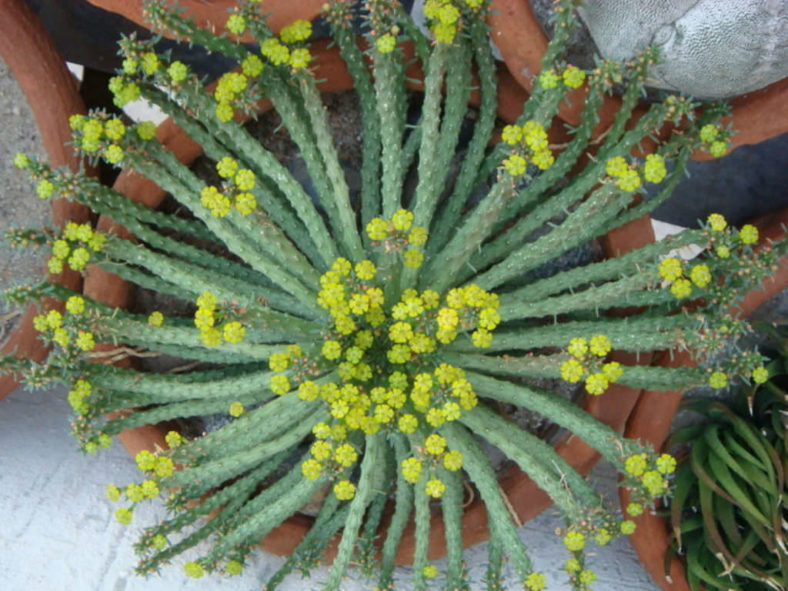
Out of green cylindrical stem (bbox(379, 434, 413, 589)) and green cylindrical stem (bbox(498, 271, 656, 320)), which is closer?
green cylindrical stem (bbox(498, 271, 656, 320))

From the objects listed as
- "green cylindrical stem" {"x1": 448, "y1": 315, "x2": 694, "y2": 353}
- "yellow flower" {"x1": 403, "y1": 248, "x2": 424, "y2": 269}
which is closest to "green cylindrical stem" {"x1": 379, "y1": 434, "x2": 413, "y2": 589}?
"green cylindrical stem" {"x1": 448, "y1": 315, "x2": 694, "y2": 353}

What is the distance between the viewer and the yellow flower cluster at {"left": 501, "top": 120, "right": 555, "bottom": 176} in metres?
0.98

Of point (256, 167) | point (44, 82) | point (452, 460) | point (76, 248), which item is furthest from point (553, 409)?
point (44, 82)

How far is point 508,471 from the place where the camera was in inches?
51.8

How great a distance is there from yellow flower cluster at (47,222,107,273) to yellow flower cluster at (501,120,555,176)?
20.1 inches

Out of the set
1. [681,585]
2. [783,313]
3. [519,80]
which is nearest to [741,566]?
[681,585]

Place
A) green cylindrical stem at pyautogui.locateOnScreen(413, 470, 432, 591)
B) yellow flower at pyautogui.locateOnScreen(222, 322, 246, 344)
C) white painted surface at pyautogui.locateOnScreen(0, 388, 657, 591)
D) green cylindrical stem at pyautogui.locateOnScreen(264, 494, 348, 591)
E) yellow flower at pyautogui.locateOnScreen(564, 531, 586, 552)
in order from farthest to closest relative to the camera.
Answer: white painted surface at pyautogui.locateOnScreen(0, 388, 657, 591) → green cylindrical stem at pyautogui.locateOnScreen(264, 494, 348, 591) → green cylindrical stem at pyautogui.locateOnScreen(413, 470, 432, 591) → yellow flower at pyautogui.locateOnScreen(564, 531, 586, 552) → yellow flower at pyautogui.locateOnScreen(222, 322, 246, 344)

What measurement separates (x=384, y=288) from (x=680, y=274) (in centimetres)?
35

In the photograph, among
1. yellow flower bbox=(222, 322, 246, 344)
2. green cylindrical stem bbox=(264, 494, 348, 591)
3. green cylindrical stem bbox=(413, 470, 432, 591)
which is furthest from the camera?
green cylindrical stem bbox=(264, 494, 348, 591)

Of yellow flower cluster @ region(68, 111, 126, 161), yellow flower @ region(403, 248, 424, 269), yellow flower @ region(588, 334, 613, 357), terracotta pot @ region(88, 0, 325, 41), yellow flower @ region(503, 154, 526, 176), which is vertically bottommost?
yellow flower @ region(588, 334, 613, 357)

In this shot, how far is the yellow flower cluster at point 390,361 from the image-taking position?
0.94 metres

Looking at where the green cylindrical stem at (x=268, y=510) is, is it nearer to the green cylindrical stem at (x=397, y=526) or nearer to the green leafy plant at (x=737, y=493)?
the green cylindrical stem at (x=397, y=526)

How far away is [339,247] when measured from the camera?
117 centimetres

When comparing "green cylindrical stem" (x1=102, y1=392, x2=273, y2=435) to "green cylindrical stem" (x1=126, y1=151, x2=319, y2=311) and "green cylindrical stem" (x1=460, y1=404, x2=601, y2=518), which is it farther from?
"green cylindrical stem" (x1=460, y1=404, x2=601, y2=518)
